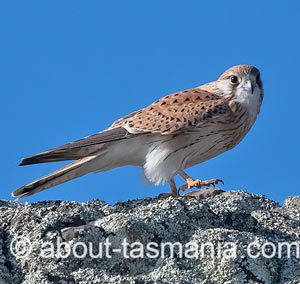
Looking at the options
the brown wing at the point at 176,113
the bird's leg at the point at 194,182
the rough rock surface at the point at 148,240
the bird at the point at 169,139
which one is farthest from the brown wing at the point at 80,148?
the rough rock surface at the point at 148,240

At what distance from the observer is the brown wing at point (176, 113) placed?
8383 millimetres

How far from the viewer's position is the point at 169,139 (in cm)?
831

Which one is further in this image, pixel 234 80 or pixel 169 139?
pixel 234 80

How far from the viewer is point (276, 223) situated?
5.57 m

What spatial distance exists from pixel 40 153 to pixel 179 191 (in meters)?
1.33

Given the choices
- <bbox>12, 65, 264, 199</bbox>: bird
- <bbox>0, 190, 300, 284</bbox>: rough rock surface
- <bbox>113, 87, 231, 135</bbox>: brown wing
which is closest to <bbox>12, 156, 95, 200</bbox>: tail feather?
<bbox>12, 65, 264, 199</bbox>: bird

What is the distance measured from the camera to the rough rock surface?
15.4 feet

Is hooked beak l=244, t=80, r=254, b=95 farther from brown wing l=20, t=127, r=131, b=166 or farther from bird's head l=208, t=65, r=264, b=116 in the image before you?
brown wing l=20, t=127, r=131, b=166

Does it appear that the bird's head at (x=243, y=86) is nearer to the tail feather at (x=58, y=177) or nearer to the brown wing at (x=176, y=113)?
the brown wing at (x=176, y=113)

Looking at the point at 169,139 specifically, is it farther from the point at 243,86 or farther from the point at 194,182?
the point at 243,86

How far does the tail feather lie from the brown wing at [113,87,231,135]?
2.17ft

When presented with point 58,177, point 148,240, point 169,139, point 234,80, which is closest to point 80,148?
point 58,177

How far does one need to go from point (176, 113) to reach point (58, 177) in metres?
1.58

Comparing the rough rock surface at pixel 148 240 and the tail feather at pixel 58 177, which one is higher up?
the tail feather at pixel 58 177
